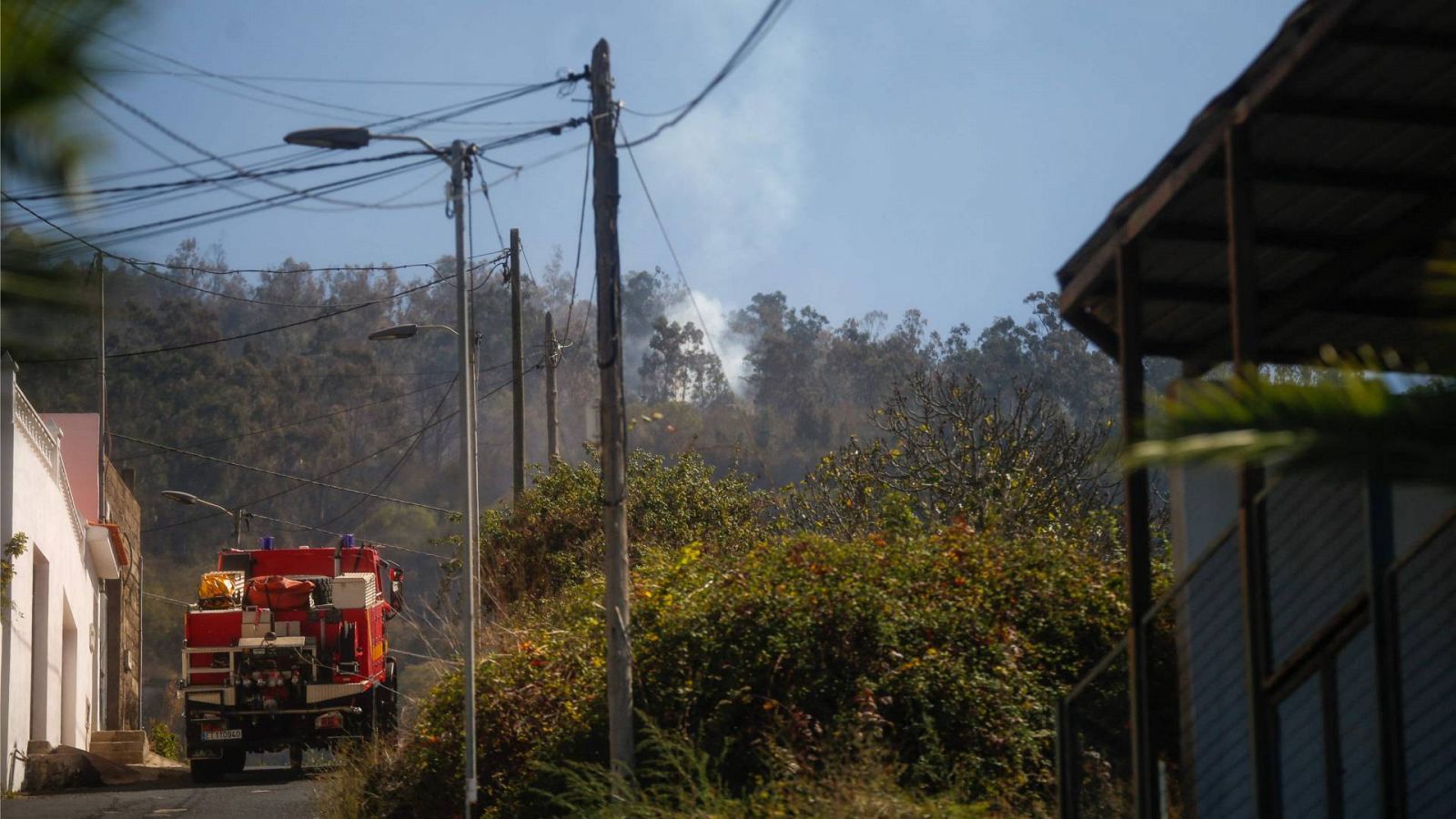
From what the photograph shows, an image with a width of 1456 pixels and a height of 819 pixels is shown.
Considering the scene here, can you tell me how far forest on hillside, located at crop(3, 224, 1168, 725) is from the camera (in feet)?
210

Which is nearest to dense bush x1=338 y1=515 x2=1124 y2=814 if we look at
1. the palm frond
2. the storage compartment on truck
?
the storage compartment on truck

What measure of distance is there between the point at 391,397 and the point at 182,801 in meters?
63.3

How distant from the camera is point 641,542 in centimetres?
2286

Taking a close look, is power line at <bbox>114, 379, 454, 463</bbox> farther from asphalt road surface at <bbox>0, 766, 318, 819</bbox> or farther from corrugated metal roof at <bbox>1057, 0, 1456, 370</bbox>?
corrugated metal roof at <bbox>1057, 0, 1456, 370</bbox>

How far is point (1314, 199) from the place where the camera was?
800cm

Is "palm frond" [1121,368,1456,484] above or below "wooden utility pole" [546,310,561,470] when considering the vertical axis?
below

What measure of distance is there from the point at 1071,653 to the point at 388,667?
14.2 m

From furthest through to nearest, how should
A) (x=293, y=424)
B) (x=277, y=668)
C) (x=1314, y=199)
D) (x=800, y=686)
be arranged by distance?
(x=293, y=424) < (x=277, y=668) < (x=800, y=686) < (x=1314, y=199)

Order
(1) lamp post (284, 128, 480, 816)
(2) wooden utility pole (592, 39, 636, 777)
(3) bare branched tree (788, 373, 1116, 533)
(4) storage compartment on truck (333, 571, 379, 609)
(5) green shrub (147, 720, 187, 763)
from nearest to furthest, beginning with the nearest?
(2) wooden utility pole (592, 39, 636, 777) → (1) lamp post (284, 128, 480, 816) → (3) bare branched tree (788, 373, 1116, 533) → (4) storage compartment on truck (333, 571, 379, 609) → (5) green shrub (147, 720, 187, 763)

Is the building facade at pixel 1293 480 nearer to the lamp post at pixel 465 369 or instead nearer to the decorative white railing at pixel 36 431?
the lamp post at pixel 465 369

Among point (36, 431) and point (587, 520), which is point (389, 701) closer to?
point (587, 520)

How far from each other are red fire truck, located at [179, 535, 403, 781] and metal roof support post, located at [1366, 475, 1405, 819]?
56.7ft

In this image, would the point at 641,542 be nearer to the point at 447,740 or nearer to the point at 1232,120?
the point at 447,740

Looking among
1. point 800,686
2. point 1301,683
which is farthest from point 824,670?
point 1301,683
